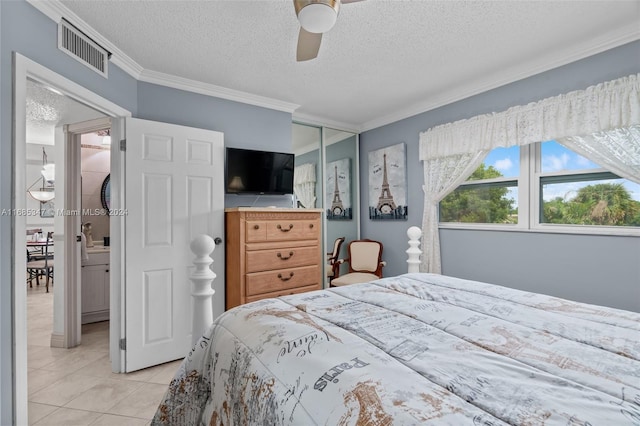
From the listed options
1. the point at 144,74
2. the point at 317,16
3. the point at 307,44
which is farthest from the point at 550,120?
the point at 144,74

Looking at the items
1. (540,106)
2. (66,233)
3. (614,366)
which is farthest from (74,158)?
(540,106)

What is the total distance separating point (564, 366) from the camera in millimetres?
786

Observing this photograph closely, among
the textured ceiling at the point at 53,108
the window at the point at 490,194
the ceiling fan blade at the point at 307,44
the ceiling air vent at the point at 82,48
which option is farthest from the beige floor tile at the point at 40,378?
the window at the point at 490,194

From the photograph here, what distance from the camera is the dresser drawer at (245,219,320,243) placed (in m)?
2.71

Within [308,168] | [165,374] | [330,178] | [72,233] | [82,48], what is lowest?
[165,374]

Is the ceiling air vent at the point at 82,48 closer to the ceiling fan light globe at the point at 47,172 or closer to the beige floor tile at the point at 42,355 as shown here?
the beige floor tile at the point at 42,355

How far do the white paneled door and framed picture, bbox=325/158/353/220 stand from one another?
74.3 inches

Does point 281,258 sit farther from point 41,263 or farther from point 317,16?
point 41,263

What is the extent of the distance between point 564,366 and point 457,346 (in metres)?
0.25

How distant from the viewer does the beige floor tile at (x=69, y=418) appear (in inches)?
71.6

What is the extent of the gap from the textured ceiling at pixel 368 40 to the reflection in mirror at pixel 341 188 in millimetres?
1288

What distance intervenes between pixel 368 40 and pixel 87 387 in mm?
3239

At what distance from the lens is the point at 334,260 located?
4.17 m

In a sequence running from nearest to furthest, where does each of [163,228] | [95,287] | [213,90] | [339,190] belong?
1. [163,228]
2. [213,90]
3. [95,287]
4. [339,190]
